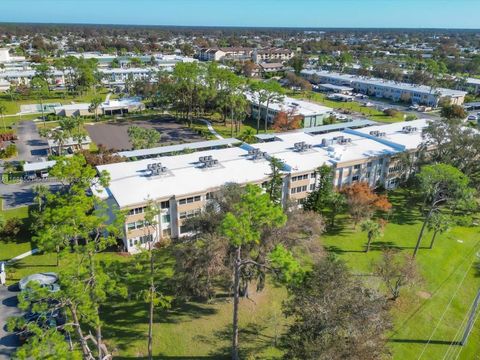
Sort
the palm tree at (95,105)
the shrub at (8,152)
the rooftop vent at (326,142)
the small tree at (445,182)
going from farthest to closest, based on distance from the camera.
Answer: the palm tree at (95,105), the shrub at (8,152), the rooftop vent at (326,142), the small tree at (445,182)

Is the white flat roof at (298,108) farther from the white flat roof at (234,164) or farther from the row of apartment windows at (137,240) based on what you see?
the row of apartment windows at (137,240)

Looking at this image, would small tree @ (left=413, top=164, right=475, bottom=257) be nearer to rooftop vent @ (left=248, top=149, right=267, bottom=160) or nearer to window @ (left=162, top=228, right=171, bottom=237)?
rooftop vent @ (left=248, top=149, right=267, bottom=160)

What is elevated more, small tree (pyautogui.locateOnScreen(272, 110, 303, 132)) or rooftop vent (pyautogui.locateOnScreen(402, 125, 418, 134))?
rooftop vent (pyautogui.locateOnScreen(402, 125, 418, 134))

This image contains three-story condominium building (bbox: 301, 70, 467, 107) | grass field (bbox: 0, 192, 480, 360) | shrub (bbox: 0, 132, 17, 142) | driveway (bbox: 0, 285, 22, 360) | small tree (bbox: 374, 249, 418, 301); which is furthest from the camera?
three-story condominium building (bbox: 301, 70, 467, 107)

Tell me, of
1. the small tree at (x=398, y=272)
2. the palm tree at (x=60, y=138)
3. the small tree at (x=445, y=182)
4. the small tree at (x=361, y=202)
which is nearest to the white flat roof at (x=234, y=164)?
the small tree at (x=361, y=202)

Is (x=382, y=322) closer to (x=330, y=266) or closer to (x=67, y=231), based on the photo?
(x=330, y=266)

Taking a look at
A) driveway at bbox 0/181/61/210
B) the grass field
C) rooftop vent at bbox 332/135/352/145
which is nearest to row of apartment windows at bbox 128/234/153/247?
the grass field

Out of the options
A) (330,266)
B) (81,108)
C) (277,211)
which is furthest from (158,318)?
(81,108)
